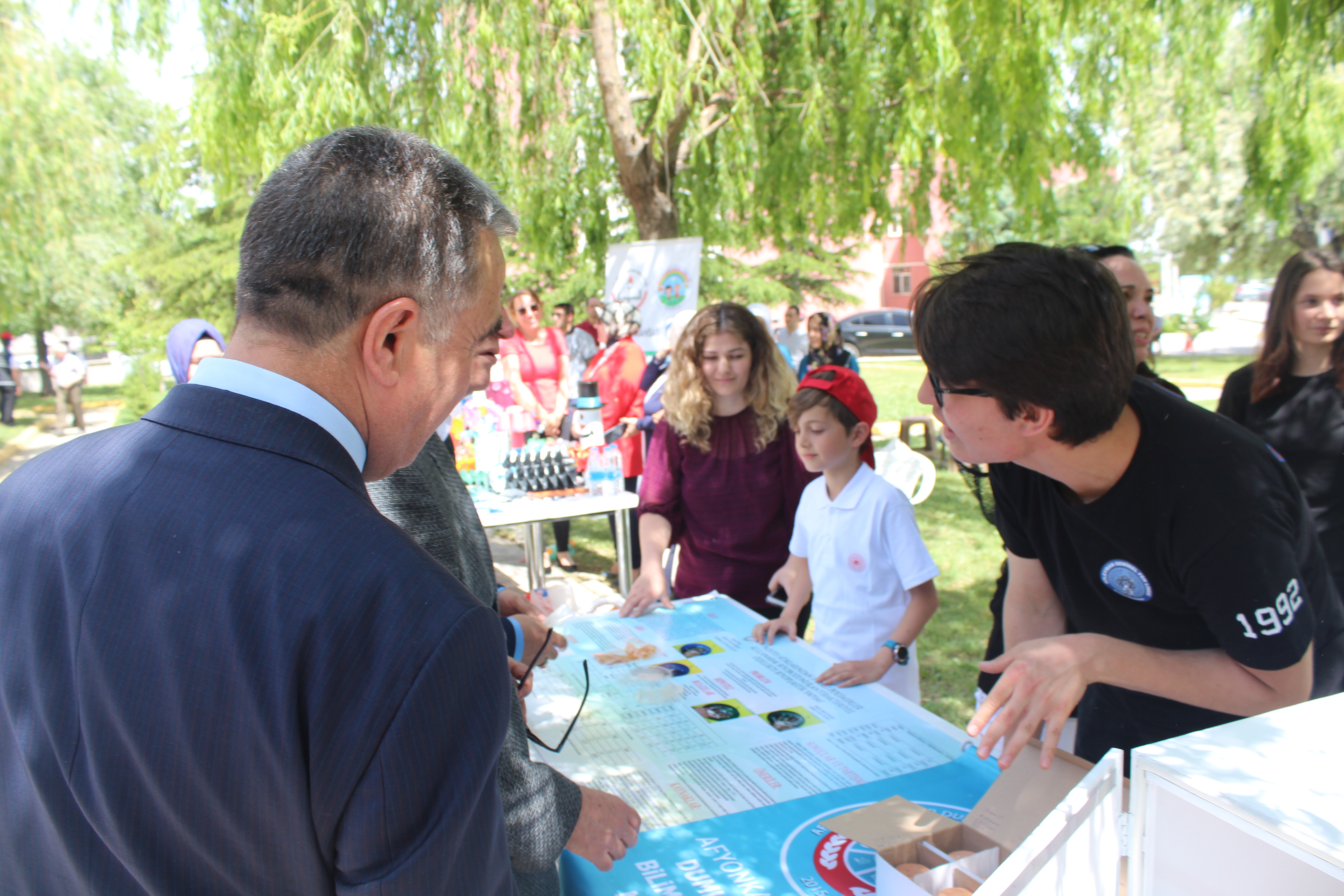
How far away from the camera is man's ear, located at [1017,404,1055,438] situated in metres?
1.40

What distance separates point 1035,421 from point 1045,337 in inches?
5.6

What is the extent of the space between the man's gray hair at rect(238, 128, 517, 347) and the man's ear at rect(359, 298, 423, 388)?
0.01m

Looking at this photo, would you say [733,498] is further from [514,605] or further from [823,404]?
[514,605]

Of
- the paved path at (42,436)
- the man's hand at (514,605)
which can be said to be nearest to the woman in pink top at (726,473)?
the man's hand at (514,605)

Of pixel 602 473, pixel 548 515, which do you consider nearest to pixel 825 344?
pixel 602 473

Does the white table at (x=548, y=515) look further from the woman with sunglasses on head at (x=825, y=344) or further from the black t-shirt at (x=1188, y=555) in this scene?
the woman with sunglasses on head at (x=825, y=344)

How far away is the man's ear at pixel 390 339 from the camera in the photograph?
83cm

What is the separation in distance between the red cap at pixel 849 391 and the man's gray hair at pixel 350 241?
6.35 ft

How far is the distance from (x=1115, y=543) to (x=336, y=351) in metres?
1.31

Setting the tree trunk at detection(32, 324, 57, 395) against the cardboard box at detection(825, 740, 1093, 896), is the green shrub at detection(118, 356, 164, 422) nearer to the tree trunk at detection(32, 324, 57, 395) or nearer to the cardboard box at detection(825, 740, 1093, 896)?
the tree trunk at detection(32, 324, 57, 395)

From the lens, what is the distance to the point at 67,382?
15.2 metres

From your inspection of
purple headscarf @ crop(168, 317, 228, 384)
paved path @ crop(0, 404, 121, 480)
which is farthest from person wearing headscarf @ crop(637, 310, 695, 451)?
paved path @ crop(0, 404, 121, 480)

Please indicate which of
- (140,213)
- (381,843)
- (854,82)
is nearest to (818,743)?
(381,843)

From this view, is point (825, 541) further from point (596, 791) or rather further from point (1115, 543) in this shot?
point (596, 791)
